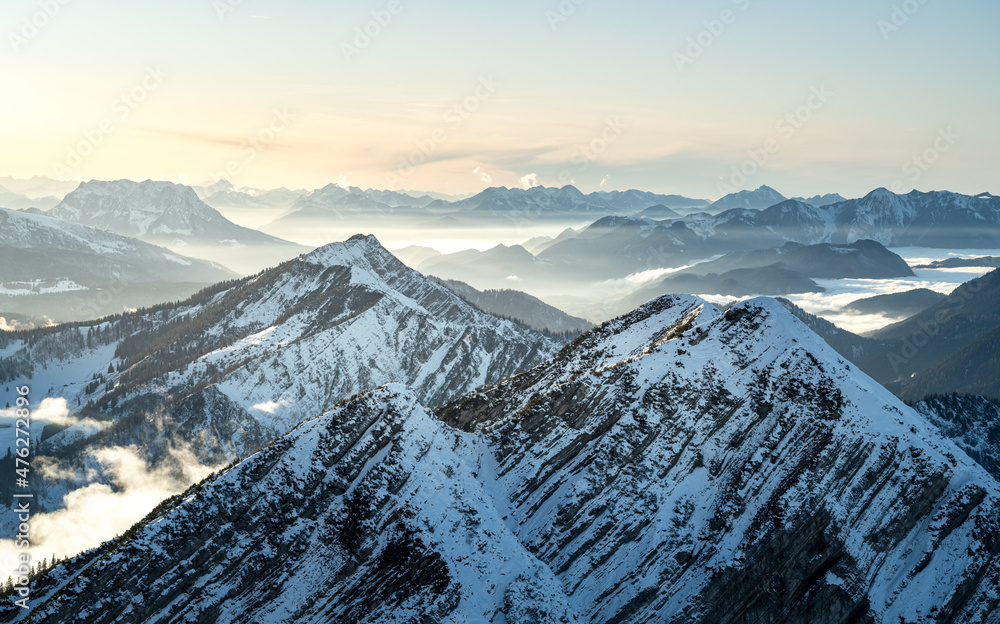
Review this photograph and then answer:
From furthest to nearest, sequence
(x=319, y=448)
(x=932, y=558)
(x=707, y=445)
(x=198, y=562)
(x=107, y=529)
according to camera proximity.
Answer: (x=107, y=529)
(x=707, y=445)
(x=319, y=448)
(x=932, y=558)
(x=198, y=562)

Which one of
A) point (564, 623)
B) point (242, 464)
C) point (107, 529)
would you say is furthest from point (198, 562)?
point (107, 529)

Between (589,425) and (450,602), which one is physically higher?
(589,425)

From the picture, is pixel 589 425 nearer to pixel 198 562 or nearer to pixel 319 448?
pixel 319 448

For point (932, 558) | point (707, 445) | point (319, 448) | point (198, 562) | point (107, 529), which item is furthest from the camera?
point (107, 529)

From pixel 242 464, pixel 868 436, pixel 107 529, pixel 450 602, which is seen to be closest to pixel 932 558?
pixel 868 436

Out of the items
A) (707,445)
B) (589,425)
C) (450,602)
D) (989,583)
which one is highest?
(589,425)

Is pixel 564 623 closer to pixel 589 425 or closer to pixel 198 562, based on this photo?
pixel 589 425

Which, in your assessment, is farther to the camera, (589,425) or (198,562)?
(589,425)
